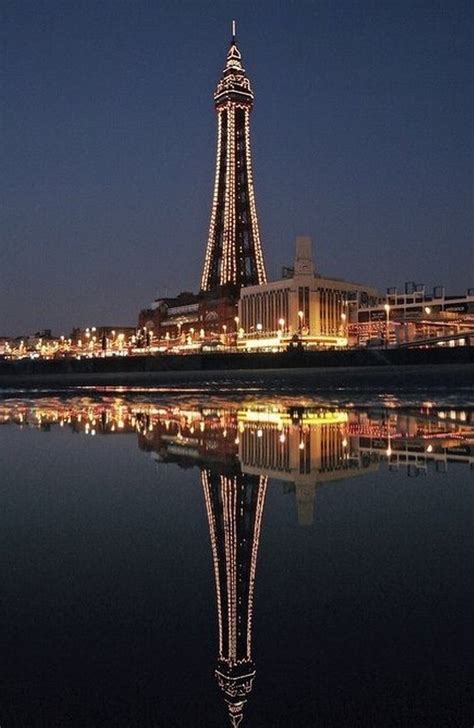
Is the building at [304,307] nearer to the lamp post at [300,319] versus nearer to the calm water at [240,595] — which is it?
the lamp post at [300,319]

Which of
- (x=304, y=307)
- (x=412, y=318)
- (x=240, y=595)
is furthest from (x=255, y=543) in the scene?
(x=304, y=307)

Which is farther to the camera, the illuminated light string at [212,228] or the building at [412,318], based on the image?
the illuminated light string at [212,228]

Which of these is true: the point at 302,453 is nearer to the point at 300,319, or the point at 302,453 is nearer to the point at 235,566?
the point at 235,566

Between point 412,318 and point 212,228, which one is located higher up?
point 212,228

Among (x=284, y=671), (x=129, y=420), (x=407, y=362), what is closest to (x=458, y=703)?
(x=284, y=671)

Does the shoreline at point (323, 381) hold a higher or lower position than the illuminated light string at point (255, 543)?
higher

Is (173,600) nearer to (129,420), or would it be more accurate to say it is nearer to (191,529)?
(191,529)

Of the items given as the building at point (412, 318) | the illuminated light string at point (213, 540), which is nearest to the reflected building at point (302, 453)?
the illuminated light string at point (213, 540)
